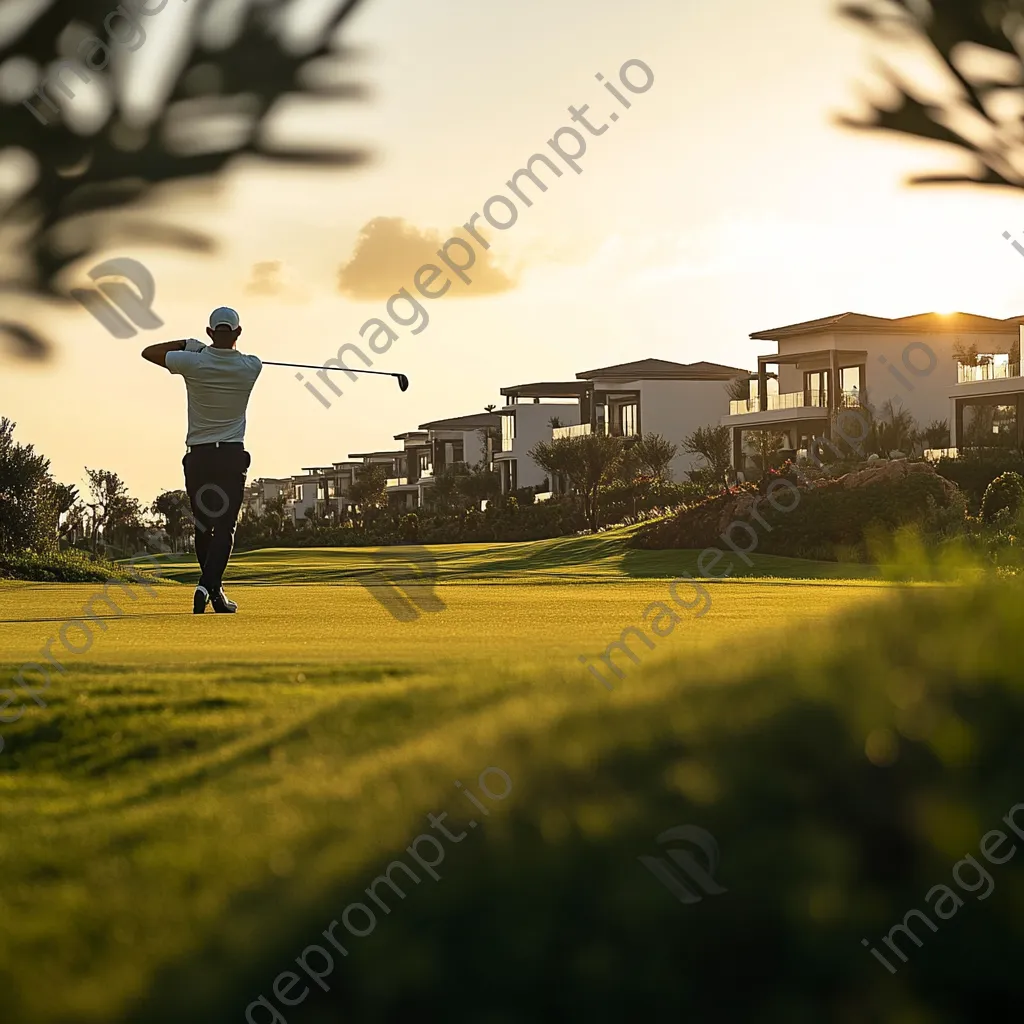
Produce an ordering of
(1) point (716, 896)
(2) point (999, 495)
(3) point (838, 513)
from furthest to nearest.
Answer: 1. (3) point (838, 513)
2. (2) point (999, 495)
3. (1) point (716, 896)

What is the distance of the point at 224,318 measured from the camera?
1242 cm

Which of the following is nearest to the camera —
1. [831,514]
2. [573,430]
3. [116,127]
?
[116,127]

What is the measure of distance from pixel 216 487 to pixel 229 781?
7843mm

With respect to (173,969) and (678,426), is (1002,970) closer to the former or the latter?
(173,969)

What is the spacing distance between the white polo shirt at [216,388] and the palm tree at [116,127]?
17.8ft

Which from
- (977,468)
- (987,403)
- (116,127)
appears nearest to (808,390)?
(987,403)

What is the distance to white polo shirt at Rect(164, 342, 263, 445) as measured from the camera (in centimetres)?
1233

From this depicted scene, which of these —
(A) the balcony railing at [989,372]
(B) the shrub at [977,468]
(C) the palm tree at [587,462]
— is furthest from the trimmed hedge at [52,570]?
(A) the balcony railing at [989,372]

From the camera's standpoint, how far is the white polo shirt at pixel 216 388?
40.4 ft

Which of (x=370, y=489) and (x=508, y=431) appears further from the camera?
(x=370, y=489)

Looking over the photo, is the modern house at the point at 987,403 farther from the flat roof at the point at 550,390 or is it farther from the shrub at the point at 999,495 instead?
the flat roof at the point at 550,390

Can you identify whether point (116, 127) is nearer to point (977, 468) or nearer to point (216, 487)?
point (216, 487)

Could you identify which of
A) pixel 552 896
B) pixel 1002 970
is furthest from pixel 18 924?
pixel 1002 970

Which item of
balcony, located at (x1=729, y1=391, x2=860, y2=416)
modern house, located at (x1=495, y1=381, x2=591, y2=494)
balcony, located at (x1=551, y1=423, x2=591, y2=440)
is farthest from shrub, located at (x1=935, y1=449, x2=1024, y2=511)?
modern house, located at (x1=495, y1=381, x2=591, y2=494)
